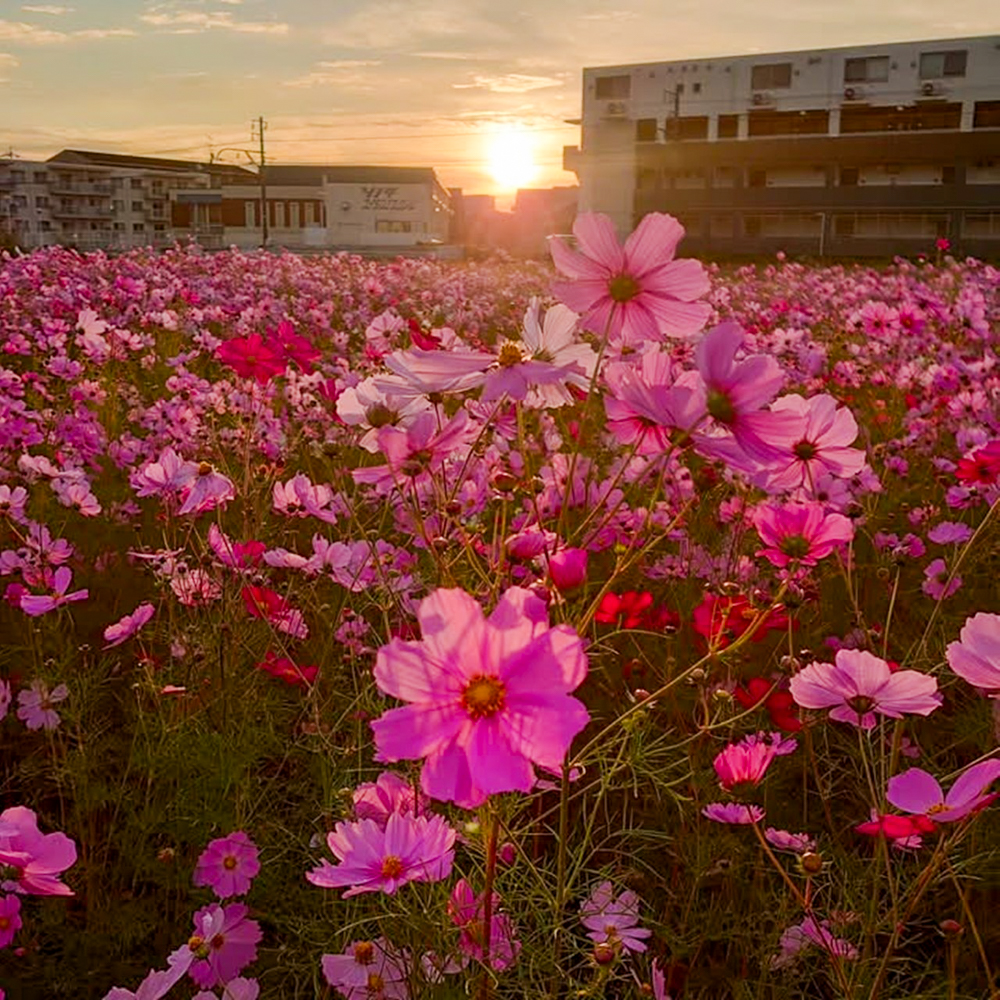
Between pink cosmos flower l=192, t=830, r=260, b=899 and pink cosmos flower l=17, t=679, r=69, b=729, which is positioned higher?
pink cosmos flower l=17, t=679, r=69, b=729

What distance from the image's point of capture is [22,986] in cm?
175

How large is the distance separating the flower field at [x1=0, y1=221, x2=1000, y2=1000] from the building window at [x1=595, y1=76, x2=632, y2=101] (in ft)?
154

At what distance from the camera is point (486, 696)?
0.87 m

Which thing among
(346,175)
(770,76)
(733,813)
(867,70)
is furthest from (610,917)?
(346,175)

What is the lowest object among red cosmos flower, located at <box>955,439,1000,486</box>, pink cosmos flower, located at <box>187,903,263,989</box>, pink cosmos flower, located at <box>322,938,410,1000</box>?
pink cosmos flower, located at <box>187,903,263,989</box>

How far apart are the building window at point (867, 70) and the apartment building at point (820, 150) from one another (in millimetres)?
37

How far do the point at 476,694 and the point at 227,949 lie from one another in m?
1.01

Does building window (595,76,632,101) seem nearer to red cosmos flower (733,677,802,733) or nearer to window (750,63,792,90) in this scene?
window (750,63,792,90)

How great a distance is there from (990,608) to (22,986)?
2.43m

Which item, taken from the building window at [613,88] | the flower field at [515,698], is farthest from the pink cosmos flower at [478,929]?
the building window at [613,88]

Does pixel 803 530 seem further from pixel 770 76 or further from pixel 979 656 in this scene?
pixel 770 76

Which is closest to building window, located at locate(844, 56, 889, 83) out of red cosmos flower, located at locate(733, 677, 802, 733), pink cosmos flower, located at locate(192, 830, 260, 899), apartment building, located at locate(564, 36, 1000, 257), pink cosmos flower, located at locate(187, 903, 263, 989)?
apartment building, located at locate(564, 36, 1000, 257)

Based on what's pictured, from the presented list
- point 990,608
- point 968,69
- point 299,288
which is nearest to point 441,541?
point 990,608

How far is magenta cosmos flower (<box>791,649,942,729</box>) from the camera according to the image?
126 centimetres
